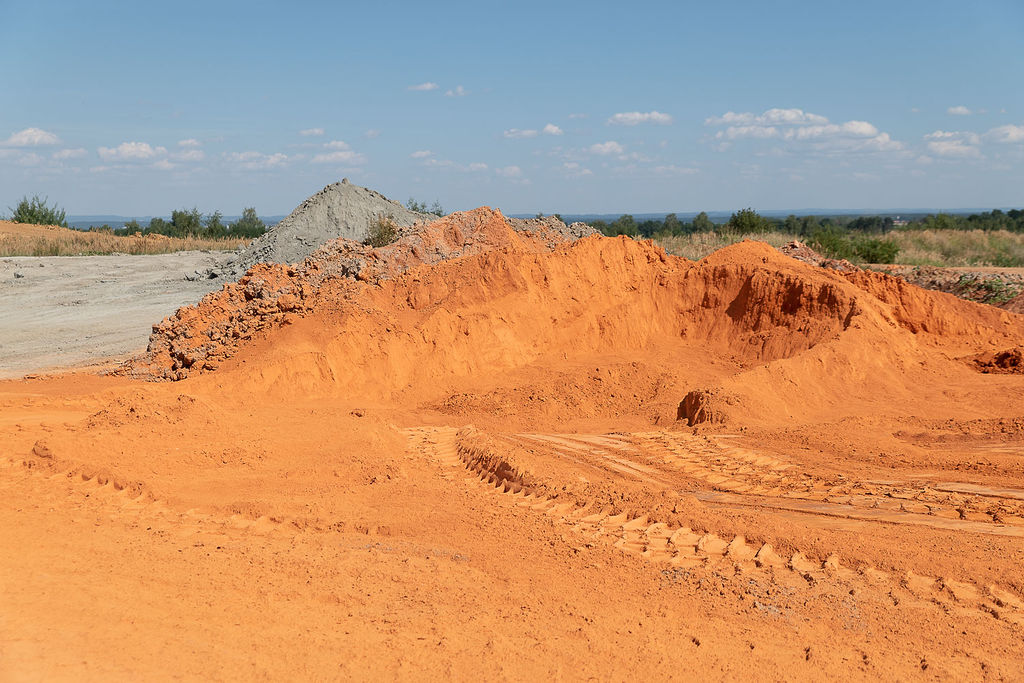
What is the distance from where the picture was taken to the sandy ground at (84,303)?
14688mm

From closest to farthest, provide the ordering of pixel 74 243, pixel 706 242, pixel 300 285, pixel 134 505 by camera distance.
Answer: pixel 134 505 < pixel 300 285 < pixel 706 242 < pixel 74 243

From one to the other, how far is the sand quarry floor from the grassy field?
12544 millimetres

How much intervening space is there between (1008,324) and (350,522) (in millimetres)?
13537

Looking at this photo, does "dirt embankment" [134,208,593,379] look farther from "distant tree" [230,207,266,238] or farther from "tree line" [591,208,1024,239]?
"distant tree" [230,207,266,238]

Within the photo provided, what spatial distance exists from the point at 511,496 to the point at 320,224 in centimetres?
1692

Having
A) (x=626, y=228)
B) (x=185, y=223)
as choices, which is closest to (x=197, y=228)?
(x=185, y=223)

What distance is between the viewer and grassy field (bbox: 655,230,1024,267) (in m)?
24.8

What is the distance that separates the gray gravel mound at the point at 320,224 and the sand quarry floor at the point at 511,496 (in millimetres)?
7770

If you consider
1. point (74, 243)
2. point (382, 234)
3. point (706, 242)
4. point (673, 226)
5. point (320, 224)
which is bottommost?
point (706, 242)

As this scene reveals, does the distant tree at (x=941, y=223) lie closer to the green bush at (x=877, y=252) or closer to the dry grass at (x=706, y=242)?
the dry grass at (x=706, y=242)

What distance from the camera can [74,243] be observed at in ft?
95.2

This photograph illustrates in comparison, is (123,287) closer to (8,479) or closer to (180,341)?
(180,341)

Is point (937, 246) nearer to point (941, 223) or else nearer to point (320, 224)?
point (941, 223)

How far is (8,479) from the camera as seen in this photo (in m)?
6.62
